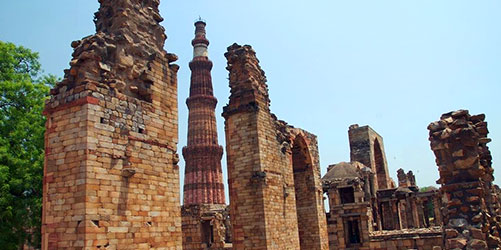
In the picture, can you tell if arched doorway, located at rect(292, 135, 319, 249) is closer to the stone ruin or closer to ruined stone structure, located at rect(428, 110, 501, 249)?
the stone ruin

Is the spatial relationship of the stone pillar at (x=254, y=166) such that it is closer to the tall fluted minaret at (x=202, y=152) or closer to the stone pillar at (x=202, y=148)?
the stone pillar at (x=202, y=148)

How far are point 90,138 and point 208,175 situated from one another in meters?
21.6

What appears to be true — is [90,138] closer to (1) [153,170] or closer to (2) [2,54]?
(1) [153,170]

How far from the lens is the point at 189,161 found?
1109 inches

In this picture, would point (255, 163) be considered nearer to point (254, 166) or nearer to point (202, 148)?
point (254, 166)

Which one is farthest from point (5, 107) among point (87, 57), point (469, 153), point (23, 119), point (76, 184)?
point (469, 153)

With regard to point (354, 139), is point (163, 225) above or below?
below

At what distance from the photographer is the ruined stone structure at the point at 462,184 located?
249 inches

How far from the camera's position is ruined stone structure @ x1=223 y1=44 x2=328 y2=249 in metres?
11.3

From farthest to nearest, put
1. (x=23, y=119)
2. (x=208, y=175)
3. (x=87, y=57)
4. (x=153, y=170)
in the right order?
(x=208, y=175) → (x=23, y=119) → (x=153, y=170) → (x=87, y=57)

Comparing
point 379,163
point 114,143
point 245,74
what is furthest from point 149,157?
point 379,163

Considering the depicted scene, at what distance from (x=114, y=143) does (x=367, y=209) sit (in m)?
12.5

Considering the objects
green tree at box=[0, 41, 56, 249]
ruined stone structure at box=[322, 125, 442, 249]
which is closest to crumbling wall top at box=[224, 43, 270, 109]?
green tree at box=[0, 41, 56, 249]

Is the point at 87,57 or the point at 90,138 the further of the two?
the point at 87,57
